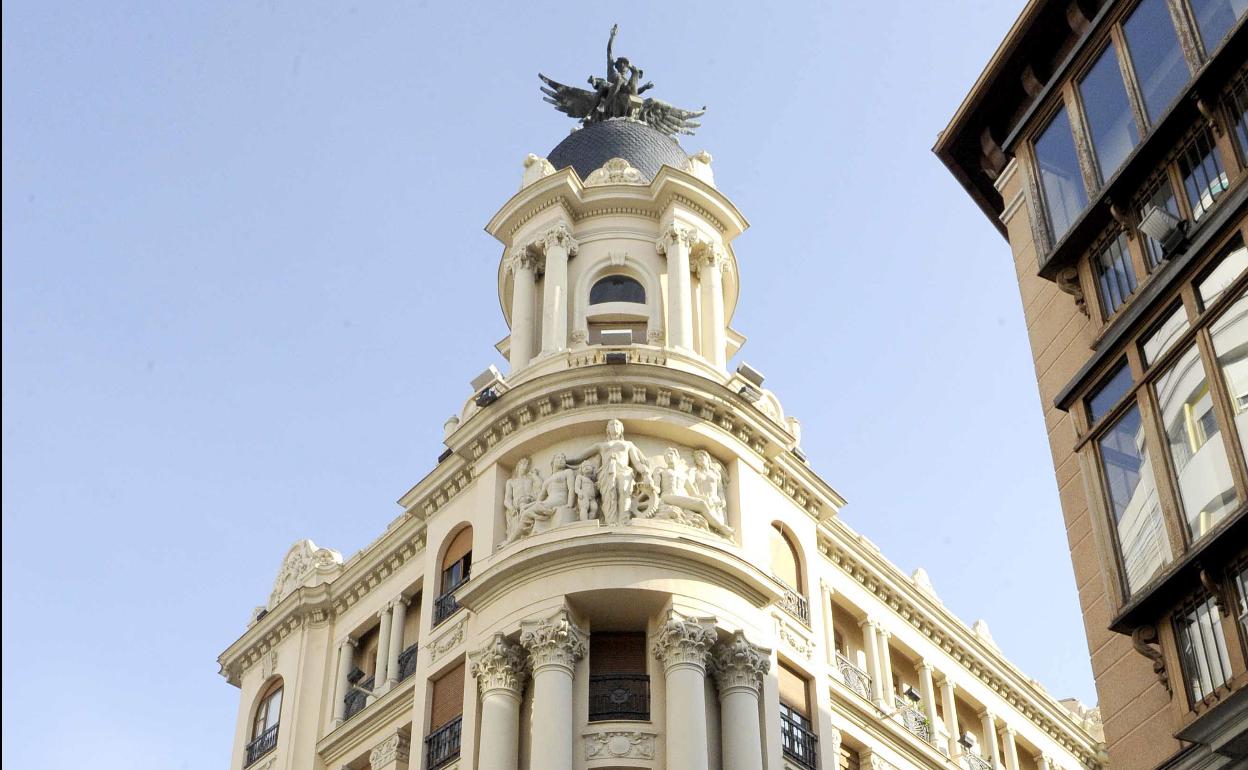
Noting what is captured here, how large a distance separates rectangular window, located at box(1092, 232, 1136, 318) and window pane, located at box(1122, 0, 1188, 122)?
6.46ft

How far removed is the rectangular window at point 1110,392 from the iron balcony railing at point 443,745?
54.3 ft

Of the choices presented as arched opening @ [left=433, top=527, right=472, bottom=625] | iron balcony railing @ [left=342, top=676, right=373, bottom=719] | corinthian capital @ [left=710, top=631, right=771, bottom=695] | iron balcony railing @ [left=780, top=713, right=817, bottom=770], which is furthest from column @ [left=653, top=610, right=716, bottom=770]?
iron balcony railing @ [left=342, top=676, right=373, bottom=719]

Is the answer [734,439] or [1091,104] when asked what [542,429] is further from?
[1091,104]

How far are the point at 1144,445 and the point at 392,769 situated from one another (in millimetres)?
20815

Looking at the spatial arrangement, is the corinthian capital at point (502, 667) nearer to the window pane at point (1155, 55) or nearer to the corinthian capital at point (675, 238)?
the corinthian capital at point (675, 238)

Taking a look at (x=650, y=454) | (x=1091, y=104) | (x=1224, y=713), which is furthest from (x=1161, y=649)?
(x=650, y=454)

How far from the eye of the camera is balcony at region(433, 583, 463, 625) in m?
37.2

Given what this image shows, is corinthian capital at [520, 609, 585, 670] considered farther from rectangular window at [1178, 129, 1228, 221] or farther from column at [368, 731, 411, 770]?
rectangular window at [1178, 129, 1228, 221]

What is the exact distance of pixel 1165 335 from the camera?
22.3 metres

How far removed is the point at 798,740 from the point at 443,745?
7583mm

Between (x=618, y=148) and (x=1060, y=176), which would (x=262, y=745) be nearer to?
(x=618, y=148)

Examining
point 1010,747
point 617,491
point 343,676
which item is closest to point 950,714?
point 1010,747

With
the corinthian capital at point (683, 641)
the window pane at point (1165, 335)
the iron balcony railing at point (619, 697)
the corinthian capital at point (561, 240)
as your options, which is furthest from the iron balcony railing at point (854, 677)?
the window pane at point (1165, 335)

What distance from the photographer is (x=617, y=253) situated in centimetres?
4131
